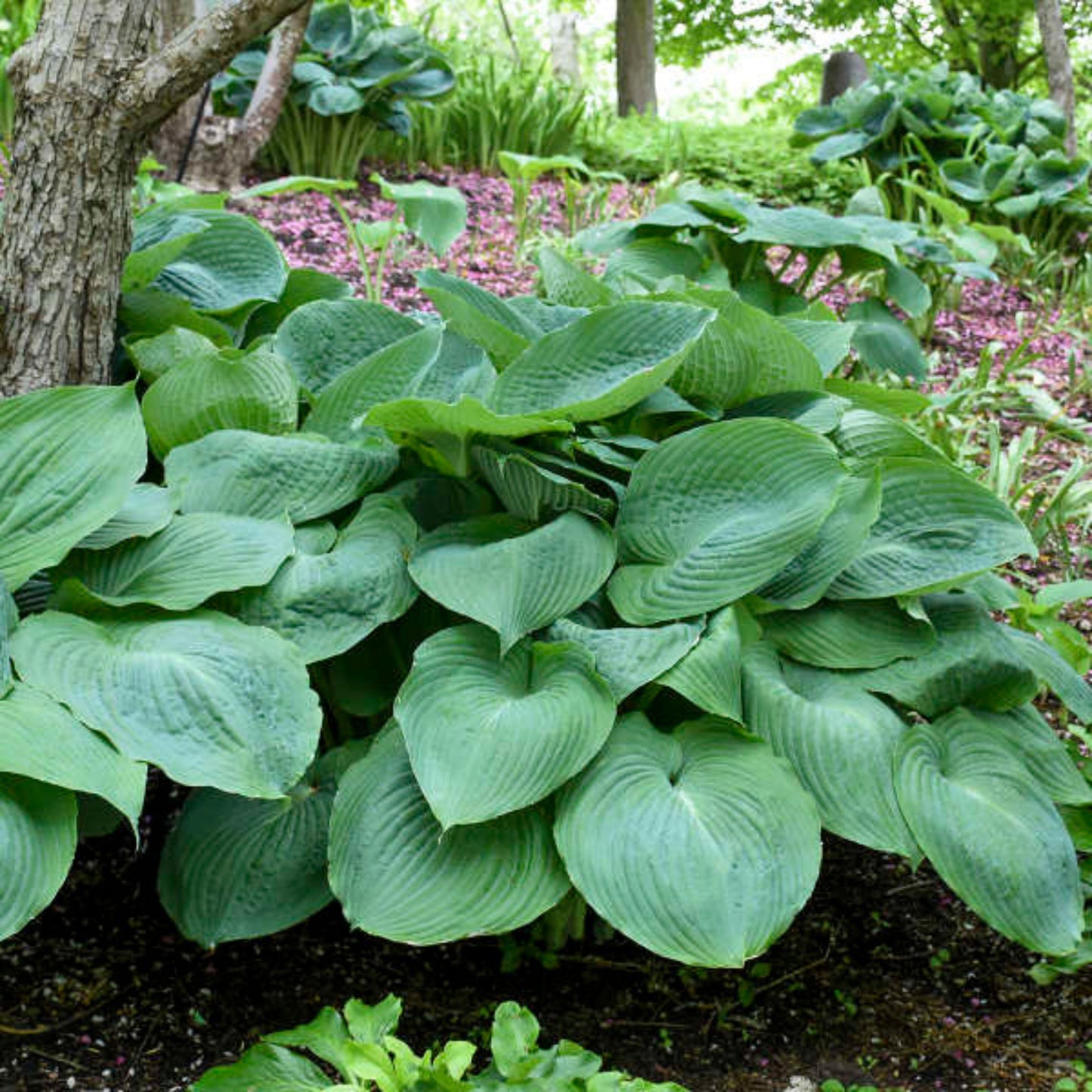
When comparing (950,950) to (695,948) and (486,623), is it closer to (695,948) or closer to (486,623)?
(695,948)

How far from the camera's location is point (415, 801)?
1.81 m

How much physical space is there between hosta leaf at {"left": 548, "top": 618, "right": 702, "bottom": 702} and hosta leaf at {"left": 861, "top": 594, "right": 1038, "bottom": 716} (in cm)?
34

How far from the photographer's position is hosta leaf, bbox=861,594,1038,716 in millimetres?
2033

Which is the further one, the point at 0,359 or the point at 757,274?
the point at 757,274

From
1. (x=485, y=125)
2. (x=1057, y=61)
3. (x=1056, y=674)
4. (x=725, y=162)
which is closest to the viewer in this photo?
(x=1056, y=674)

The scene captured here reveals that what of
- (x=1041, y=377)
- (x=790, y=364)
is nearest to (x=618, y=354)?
(x=790, y=364)

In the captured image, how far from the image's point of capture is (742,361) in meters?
2.25

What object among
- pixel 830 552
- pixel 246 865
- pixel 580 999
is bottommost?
pixel 580 999

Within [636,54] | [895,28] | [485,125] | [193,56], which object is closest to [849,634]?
[193,56]

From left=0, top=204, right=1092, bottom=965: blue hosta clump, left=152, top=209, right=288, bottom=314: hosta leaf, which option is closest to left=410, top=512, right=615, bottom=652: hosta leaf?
left=0, top=204, right=1092, bottom=965: blue hosta clump

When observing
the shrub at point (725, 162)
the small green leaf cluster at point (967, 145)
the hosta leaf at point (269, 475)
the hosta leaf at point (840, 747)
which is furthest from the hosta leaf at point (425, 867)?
the shrub at point (725, 162)

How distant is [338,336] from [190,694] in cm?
90

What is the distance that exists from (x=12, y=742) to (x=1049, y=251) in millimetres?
5684

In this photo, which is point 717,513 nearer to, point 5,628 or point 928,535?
point 928,535
